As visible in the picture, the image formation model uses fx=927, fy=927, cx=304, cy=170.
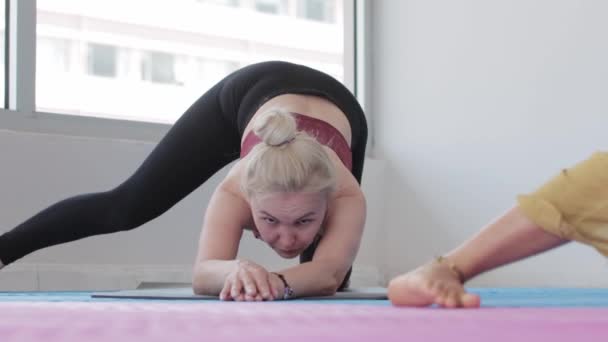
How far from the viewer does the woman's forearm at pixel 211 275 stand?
6.20ft

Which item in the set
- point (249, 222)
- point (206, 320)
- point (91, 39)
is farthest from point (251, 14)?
point (206, 320)

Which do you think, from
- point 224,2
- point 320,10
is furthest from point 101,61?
point 320,10

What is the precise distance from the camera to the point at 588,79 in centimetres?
332

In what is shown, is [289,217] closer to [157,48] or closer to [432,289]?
[432,289]

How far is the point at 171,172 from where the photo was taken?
2.41 m

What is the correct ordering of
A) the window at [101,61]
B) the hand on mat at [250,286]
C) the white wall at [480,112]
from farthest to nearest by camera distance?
the window at [101,61]
the white wall at [480,112]
the hand on mat at [250,286]

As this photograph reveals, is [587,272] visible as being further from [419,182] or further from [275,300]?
[275,300]

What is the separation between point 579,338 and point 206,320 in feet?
1.36

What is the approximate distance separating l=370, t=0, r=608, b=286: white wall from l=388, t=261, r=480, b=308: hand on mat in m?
2.06

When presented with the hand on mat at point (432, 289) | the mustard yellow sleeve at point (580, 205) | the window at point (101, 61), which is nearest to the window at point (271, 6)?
the window at point (101, 61)

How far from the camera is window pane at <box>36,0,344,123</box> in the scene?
11.9 feet

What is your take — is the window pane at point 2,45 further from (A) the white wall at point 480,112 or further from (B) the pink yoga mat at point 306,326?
(B) the pink yoga mat at point 306,326

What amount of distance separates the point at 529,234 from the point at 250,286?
2.17 feet

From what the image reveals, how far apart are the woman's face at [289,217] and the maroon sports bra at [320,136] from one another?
0.73 feet
